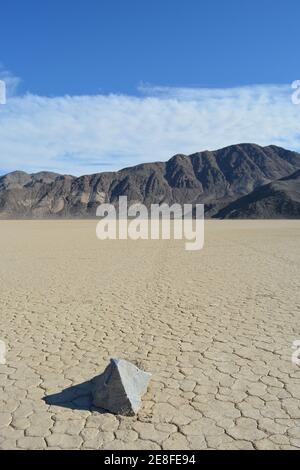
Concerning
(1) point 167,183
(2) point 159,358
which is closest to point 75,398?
(2) point 159,358

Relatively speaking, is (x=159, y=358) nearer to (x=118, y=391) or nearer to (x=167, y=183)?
(x=118, y=391)

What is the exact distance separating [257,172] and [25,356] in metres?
152

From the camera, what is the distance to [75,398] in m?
4.12

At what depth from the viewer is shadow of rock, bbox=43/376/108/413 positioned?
396 centimetres

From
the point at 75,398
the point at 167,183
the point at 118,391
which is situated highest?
the point at 167,183

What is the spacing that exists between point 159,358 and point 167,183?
149 m

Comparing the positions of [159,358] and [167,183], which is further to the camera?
[167,183]

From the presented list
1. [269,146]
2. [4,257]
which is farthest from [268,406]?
[269,146]

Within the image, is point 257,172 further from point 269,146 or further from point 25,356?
point 25,356

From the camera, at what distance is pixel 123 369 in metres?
3.90

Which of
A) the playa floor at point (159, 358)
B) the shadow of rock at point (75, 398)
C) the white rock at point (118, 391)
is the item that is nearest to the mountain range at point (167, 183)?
the playa floor at point (159, 358)

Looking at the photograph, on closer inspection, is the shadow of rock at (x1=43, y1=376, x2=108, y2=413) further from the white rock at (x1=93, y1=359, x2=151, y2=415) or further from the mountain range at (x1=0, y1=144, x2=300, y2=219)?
the mountain range at (x1=0, y1=144, x2=300, y2=219)

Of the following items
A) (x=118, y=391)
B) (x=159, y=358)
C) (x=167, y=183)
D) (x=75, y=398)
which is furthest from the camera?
(x=167, y=183)

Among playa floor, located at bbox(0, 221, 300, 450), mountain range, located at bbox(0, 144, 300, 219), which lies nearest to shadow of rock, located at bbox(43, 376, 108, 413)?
playa floor, located at bbox(0, 221, 300, 450)
